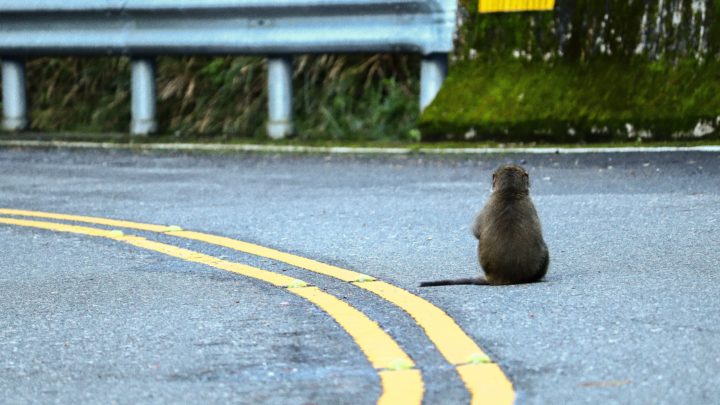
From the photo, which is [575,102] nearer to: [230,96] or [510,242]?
Result: [230,96]

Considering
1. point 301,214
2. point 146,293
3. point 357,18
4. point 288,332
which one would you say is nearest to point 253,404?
point 288,332

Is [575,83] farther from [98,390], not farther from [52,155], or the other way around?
[98,390]

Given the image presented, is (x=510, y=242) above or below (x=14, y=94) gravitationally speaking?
above

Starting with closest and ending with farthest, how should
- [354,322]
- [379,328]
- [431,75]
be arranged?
1. [379,328]
2. [354,322]
3. [431,75]

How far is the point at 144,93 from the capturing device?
13438 millimetres

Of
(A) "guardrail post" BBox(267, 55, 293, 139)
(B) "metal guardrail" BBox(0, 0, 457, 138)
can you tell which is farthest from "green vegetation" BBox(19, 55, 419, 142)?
(B) "metal guardrail" BBox(0, 0, 457, 138)

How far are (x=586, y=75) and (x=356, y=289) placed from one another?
19.4 ft

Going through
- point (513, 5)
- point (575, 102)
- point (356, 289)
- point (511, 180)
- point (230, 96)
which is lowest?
point (230, 96)

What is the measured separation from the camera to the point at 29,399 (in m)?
4.31

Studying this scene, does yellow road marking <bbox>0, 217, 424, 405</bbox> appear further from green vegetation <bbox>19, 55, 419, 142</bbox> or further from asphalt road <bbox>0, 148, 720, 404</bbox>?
green vegetation <bbox>19, 55, 419, 142</bbox>

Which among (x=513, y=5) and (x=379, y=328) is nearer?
(x=379, y=328)

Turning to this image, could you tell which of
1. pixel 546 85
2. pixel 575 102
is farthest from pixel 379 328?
pixel 546 85

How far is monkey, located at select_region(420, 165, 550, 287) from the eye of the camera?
5918mm

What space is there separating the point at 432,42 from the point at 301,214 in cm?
389
